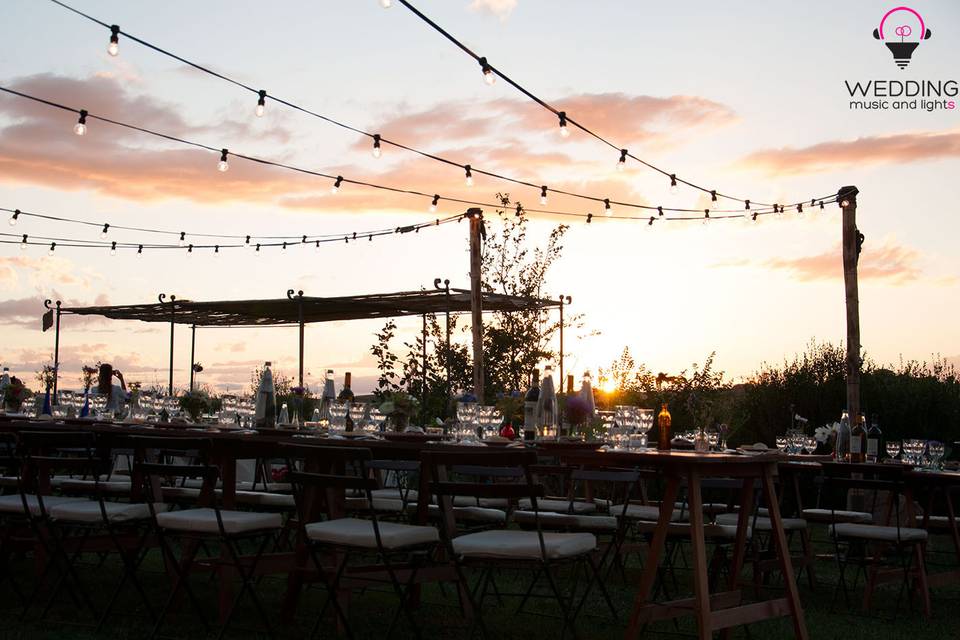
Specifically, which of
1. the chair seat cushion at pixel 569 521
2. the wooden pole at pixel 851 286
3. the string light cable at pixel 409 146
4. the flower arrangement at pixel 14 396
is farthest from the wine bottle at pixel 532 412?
the wooden pole at pixel 851 286

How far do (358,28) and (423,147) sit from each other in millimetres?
1354

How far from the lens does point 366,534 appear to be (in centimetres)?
396

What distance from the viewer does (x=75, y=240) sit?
12648mm

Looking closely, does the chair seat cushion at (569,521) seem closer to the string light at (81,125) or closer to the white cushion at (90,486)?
the white cushion at (90,486)

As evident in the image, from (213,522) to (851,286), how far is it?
7545 millimetres

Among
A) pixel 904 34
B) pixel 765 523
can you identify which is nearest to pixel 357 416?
pixel 765 523

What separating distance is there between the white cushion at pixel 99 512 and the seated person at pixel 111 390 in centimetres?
226

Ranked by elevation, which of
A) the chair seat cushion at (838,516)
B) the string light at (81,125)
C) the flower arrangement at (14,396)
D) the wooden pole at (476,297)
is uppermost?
the string light at (81,125)

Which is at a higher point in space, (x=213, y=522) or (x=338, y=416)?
(x=338, y=416)

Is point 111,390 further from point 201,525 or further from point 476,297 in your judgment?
point 476,297

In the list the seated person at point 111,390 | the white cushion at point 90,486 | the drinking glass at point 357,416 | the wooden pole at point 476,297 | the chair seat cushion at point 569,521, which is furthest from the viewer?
the wooden pole at point 476,297

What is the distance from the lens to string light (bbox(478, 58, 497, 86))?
6.67 m

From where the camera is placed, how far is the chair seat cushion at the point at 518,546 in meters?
3.79

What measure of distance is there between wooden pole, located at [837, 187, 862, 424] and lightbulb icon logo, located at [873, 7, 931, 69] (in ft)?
4.86
